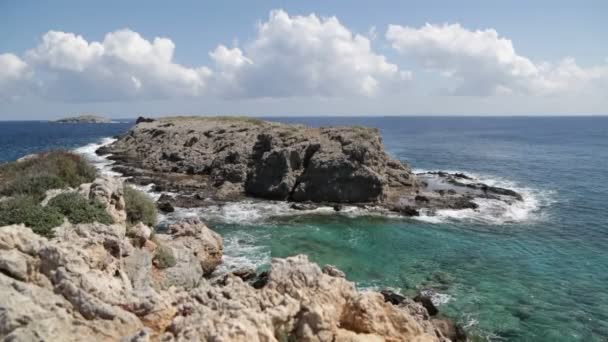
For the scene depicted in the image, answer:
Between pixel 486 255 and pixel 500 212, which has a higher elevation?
pixel 500 212

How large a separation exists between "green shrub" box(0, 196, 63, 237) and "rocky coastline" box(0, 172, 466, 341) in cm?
44

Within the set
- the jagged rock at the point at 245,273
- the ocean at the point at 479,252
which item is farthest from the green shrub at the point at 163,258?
the ocean at the point at 479,252

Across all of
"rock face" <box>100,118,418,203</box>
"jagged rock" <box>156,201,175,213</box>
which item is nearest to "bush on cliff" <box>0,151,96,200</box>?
"jagged rock" <box>156,201,175,213</box>

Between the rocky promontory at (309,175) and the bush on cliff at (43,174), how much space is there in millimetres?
20612

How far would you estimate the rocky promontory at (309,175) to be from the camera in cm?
5234

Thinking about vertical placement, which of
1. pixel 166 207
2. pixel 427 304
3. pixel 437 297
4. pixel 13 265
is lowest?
pixel 437 297

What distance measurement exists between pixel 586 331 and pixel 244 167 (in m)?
44.8

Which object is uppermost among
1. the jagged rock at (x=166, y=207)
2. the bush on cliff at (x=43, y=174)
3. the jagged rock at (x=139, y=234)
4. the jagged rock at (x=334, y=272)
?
the bush on cliff at (x=43, y=174)

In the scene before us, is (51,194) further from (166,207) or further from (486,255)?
(486,255)

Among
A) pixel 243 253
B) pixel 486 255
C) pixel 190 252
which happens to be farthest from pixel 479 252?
pixel 190 252

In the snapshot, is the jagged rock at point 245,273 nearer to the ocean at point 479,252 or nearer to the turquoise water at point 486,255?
the ocean at point 479,252

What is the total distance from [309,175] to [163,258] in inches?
1257

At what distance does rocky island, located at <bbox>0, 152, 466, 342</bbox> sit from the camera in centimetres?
1232

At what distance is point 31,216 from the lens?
1883 centimetres
